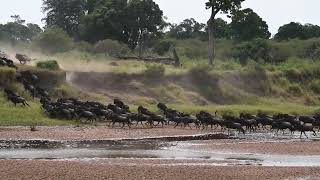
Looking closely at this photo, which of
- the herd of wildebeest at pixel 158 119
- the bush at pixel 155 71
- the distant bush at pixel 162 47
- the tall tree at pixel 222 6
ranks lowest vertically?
the herd of wildebeest at pixel 158 119

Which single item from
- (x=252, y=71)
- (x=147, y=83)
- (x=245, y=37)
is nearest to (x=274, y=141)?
(x=147, y=83)

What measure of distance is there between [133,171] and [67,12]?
3199 inches

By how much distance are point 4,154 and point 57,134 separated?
21.6 ft

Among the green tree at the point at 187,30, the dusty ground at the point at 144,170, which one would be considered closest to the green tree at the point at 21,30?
the green tree at the point at 187,30

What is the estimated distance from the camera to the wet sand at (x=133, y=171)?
18.1 m

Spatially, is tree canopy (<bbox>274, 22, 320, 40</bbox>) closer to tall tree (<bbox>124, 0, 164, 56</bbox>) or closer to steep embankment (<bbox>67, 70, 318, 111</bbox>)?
tall tree (<bbox>124, 0, 164, 56</bbox>)

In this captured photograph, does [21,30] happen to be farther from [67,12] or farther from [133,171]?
[133,171]

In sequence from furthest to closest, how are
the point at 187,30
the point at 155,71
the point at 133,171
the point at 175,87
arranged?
the point at 187,30 < the point at 155,71 < the point at 175,87 < the point at 133,171

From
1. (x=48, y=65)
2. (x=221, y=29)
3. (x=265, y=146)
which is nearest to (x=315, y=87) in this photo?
(x=48, y=65)

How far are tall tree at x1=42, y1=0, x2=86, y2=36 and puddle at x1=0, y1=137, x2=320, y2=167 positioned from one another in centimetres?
7125

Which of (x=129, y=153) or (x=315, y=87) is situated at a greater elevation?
(x=129, y=153)

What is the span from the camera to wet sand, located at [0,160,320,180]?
1808 cm

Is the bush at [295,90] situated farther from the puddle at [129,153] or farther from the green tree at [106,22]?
the puddle at [129,153]

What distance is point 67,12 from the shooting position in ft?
321
